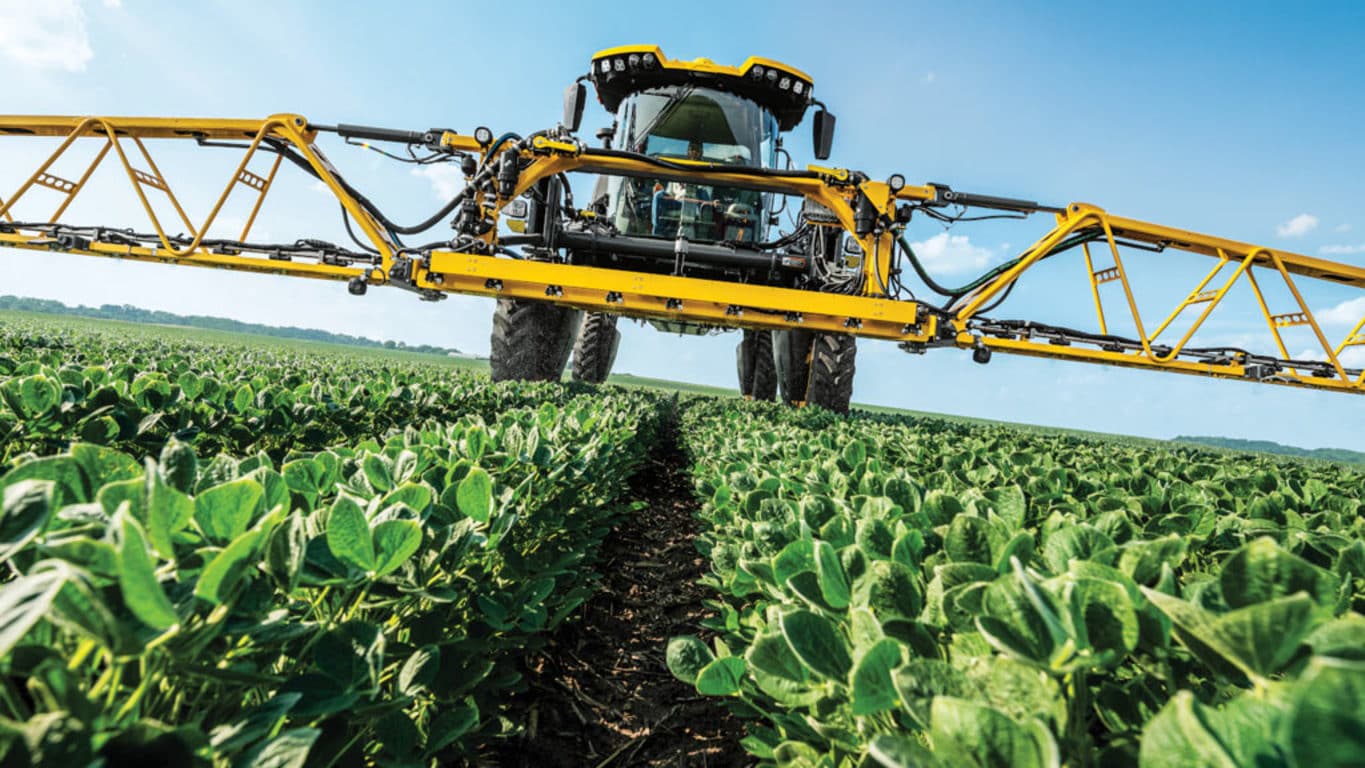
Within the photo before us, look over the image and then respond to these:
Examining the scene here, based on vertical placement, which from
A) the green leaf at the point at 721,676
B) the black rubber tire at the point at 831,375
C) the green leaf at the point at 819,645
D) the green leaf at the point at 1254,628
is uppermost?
the black rubber tire at the point at 831,375

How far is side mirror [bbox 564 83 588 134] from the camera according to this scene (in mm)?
7082

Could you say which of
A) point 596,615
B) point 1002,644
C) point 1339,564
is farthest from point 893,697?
point 596,615

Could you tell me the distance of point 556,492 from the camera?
6.46 feet

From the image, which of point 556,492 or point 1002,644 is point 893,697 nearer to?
point 1002,644

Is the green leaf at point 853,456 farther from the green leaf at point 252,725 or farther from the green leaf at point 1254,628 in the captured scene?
the green leaf at point 252,725

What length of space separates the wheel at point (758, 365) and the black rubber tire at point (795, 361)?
4.08 metres

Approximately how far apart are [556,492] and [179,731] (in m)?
1.50

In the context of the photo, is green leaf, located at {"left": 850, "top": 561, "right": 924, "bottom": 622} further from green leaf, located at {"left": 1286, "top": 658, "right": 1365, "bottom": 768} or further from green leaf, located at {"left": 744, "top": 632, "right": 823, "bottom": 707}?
green leaf, located at {"left": 1286, "top": 658, "right": 1365, "bottom": 768}

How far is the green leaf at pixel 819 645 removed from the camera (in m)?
0.73

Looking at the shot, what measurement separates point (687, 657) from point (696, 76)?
8017mm

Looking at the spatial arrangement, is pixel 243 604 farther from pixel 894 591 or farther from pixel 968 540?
pixel 968 540

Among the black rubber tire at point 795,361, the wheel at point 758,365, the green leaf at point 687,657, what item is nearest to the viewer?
the green leaf at point 687,657

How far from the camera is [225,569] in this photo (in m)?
0.55

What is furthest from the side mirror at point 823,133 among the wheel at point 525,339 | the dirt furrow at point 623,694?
the dirt furrow at point 623,694
